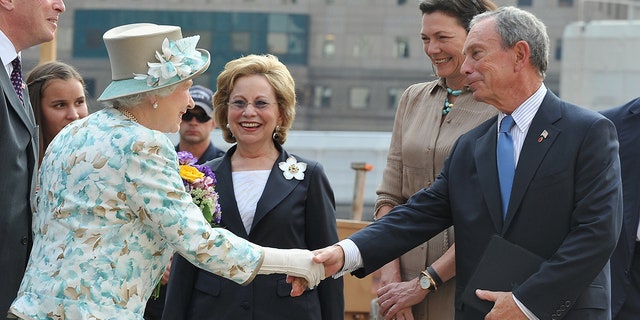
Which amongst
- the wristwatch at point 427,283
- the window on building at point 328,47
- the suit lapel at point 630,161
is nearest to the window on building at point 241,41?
the window on building at point 328,47

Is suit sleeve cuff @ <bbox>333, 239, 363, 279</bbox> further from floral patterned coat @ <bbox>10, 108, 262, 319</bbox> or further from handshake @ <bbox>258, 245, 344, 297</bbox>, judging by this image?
floral patterned coat @ <bbox>10, 108, 262, 319</bbox>

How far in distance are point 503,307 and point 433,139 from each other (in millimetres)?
1103

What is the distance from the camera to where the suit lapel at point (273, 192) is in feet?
16.3

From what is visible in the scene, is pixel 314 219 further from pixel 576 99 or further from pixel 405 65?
pixel 405 65

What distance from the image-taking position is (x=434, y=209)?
464cm

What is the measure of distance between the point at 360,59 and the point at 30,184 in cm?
6332

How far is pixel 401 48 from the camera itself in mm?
66875

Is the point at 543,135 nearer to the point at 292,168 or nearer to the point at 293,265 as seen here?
the point at 293,265

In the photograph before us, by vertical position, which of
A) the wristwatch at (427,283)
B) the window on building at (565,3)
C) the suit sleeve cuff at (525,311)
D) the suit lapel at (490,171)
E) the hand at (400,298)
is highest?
the suit lapel at (490,171)

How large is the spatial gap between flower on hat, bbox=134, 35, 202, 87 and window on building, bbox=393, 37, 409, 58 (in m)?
62.9

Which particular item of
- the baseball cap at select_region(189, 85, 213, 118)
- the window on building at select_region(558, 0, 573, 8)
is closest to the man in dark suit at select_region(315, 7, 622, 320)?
the baseball cap at select_region(189, 85, 213, 118)

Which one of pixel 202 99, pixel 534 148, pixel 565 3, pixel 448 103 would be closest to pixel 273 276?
pixel 448 103

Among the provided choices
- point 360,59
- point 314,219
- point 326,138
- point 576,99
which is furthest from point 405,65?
point 314,219

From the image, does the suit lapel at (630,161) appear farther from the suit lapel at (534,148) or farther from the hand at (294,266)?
the hand at (294,266)
